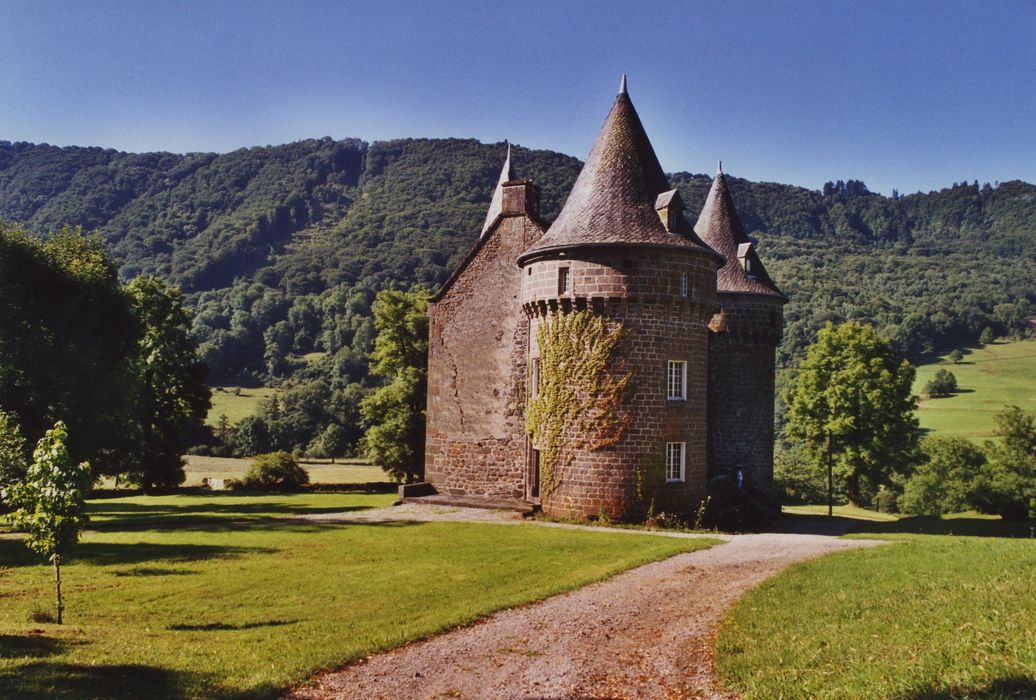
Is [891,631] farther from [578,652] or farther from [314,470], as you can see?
[314,470]

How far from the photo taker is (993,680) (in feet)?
23.6

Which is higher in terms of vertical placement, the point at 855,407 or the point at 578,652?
the point at 855,407

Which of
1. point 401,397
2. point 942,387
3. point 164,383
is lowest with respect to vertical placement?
point 401,397

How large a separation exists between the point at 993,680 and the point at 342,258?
130930mm

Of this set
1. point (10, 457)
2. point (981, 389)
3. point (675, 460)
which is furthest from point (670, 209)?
point (981, 389)

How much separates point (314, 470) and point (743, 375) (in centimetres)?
3287

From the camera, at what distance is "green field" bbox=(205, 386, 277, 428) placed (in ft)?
256

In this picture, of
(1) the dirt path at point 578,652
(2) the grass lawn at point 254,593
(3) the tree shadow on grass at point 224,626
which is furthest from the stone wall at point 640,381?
(3) the tree shadow on grass at point 224,626

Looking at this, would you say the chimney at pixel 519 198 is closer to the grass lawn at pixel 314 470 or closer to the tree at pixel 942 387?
the grass lawn at pixel 314 470

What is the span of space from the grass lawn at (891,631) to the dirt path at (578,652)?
1.96 ft

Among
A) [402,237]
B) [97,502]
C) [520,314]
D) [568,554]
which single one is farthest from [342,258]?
[568,554]

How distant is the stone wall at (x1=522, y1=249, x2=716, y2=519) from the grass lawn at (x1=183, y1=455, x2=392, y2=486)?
24077mm

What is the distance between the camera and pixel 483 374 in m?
30.0

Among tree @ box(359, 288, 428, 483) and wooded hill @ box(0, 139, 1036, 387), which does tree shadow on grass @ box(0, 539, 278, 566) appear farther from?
wooded hill @ box(0, 139, 1036, 387)
